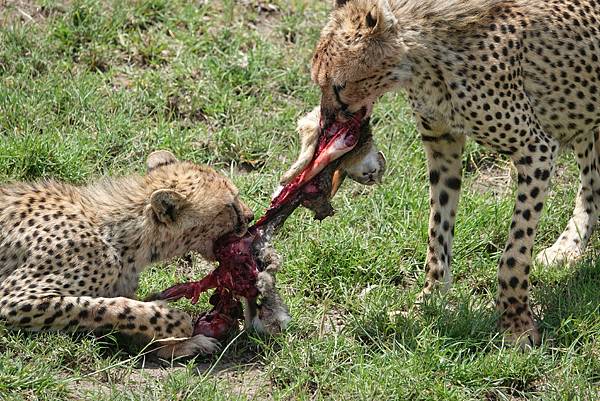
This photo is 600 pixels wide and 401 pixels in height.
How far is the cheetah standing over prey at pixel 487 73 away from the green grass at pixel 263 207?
1.28 feet

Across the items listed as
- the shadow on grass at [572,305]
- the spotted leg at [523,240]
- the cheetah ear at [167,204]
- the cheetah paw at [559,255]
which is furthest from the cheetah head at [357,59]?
the cheetah paw at [559,255]

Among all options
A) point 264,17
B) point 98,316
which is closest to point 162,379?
point 98,316

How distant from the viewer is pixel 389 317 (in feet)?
20.3

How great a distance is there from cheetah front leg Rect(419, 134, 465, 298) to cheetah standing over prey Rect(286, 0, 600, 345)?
8cm

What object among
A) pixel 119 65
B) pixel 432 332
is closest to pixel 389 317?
pixel 432 332

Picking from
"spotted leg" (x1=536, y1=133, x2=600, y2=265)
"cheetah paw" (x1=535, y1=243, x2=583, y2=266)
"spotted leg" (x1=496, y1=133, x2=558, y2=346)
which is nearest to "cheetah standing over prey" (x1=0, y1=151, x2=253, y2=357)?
"spotted leg" (x1=496, y1=133, x2=558, y2=346)

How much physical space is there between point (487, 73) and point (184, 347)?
197 centimetres

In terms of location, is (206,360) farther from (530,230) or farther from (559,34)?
(559,34)

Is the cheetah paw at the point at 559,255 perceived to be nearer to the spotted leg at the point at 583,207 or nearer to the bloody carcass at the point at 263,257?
the spotted leg at the point at 583,207

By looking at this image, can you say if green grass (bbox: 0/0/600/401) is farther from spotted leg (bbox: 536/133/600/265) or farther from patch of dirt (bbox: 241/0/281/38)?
spotted leg (bbox: 536/133/600/265)

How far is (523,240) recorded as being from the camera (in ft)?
20.2

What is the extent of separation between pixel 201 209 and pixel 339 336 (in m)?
0.90

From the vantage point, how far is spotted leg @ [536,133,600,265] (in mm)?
7188

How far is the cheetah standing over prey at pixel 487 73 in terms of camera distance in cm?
608
